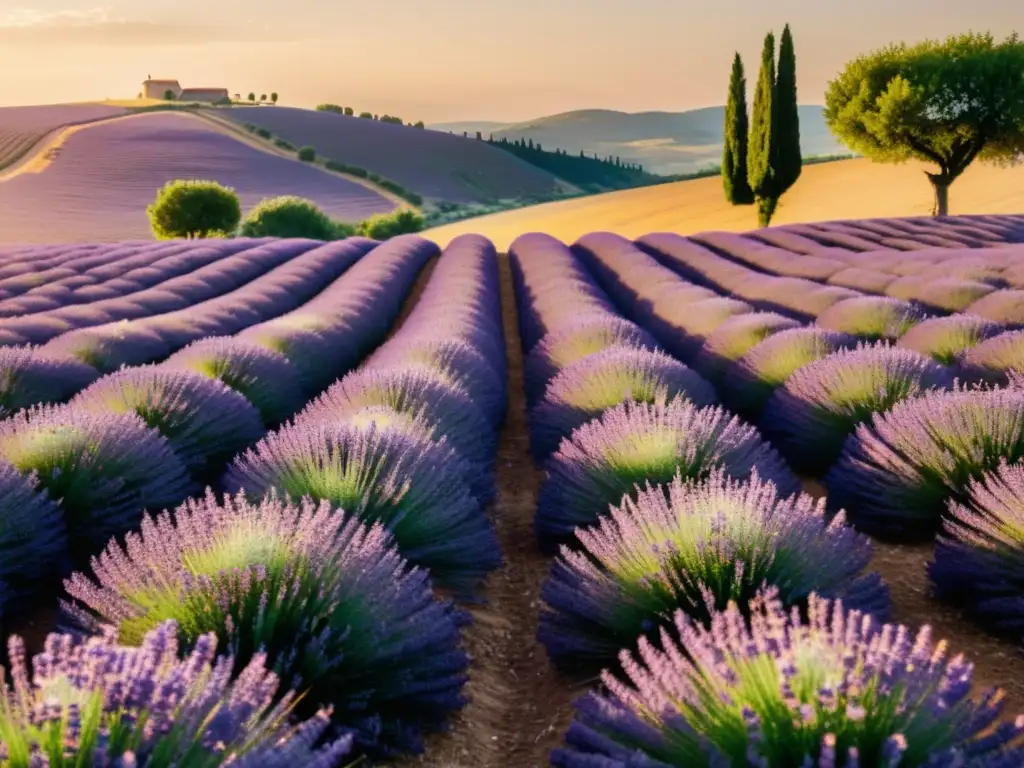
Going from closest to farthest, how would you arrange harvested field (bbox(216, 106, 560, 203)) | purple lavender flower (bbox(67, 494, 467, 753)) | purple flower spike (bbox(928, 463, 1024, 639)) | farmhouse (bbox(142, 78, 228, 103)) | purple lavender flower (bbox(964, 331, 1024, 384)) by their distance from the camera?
1. purple lavender flower (bbox(67, 494, 467, 753))
2. purple flower spike (bbox(928, 463, 1024, 639))
3. purple lavender flower (bbox(964, 331, 1024, 384))
4. harvested field (bbox(216, 106, 560, 203))
5. farmhouse (bbox(142, 78, 228, 103))

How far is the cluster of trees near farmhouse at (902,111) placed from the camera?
1130 inches

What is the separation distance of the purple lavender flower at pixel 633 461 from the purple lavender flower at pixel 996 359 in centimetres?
231

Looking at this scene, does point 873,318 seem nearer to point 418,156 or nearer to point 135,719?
point 135,719

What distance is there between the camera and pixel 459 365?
6160 millimetres

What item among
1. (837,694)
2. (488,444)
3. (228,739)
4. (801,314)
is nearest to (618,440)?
(488,444)

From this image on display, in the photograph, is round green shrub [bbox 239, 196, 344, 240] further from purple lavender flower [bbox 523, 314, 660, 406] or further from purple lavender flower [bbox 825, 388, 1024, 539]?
purple lavender flower [bbox 825, 388, 1024, 539]

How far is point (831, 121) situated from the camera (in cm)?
3191

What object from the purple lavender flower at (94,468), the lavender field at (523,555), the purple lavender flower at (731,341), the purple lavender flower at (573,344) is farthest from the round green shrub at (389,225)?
the purple lavender flower at (94,468)

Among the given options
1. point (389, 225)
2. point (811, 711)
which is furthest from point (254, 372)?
point (389, 225)

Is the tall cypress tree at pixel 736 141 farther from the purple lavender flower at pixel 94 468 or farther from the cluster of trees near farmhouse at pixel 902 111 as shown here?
the purple lavender flower at pixel 94 468

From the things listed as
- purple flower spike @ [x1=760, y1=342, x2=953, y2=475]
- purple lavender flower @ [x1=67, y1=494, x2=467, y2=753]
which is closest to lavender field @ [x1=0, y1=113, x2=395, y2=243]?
purple flower spike @ [x1=760, y1=342, x2=953, y2=475]

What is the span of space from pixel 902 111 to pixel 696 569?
29.5 meters

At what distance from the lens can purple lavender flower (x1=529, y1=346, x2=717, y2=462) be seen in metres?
5.08

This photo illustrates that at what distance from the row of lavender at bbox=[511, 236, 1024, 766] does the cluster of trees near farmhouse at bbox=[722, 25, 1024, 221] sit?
2524 cm
